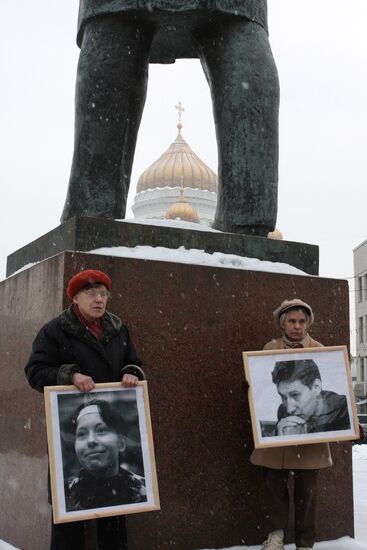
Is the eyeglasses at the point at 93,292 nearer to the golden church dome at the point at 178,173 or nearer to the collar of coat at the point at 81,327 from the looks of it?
the collar of coat at the point at 81,327

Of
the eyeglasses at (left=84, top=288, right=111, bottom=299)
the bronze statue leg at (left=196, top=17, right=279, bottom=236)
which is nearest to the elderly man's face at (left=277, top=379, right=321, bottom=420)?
the eyeglasses at (left=84, top=288, right=111, bottom=299)

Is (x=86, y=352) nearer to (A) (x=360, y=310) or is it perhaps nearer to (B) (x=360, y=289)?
(B) (x=360, y=289)

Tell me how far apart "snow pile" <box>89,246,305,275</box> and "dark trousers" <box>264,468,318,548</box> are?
1.04 metres

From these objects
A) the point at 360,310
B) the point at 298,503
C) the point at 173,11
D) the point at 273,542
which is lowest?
the point at 360,310

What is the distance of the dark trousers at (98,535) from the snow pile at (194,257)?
1197 mm

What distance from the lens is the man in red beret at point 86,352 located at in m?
2.90

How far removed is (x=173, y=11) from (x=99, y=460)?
2382mm

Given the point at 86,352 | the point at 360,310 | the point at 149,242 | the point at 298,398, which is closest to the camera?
the point at 86,352

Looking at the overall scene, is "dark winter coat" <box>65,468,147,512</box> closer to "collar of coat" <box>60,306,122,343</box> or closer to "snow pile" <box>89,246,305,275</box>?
"collar of coat" <box>60,306,122,343</box>

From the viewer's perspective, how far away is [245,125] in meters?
4.07

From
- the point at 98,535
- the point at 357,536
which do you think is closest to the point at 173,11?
the point at 98,535

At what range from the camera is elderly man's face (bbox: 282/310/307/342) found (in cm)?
350

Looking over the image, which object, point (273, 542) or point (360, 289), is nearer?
point (273, 542)

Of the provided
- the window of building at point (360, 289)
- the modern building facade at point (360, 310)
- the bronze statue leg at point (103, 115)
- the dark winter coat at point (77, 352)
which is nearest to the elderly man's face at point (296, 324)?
the dark winter coat at point (77, 352)
